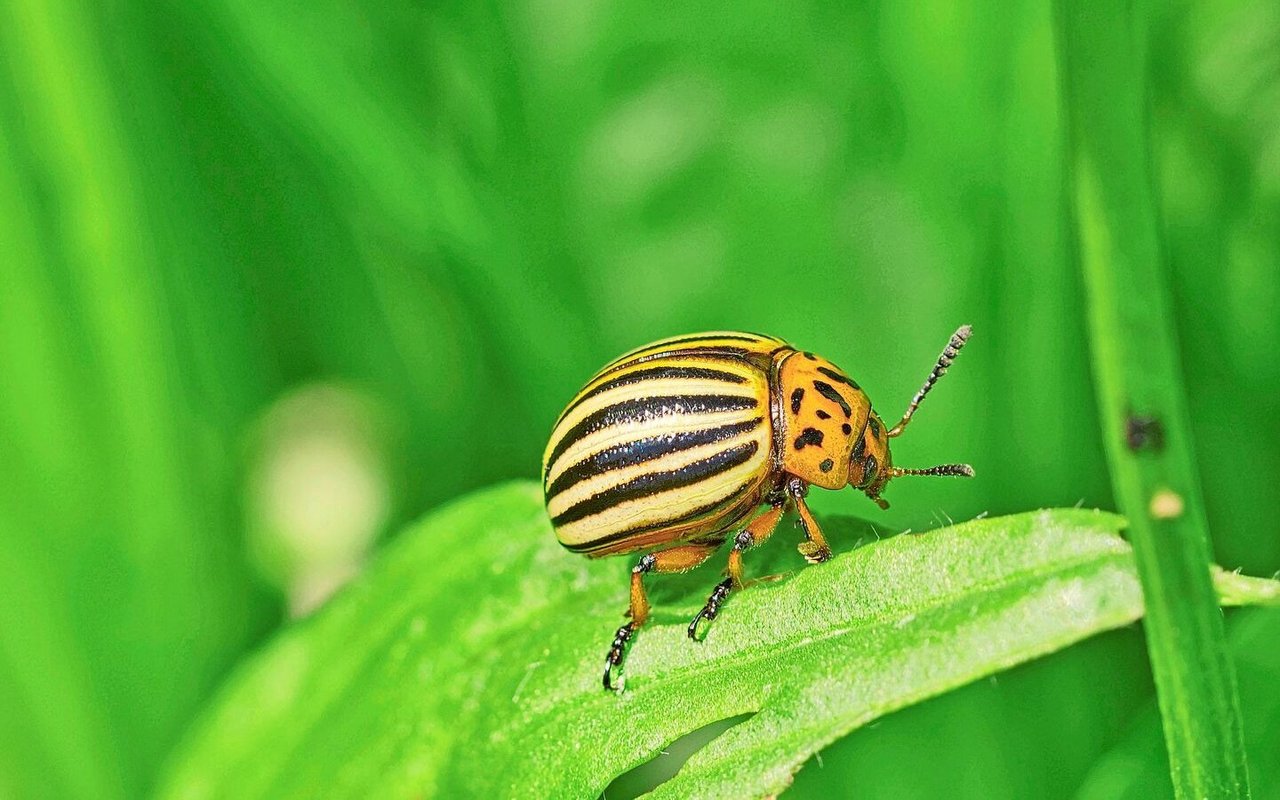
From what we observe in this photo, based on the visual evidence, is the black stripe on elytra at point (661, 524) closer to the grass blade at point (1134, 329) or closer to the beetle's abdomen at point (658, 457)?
the beetle's abdomen at point (658, 457)

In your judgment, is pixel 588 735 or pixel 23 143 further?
pixel 23 143

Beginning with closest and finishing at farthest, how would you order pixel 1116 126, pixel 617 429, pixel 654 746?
1. pixel 1116 126
2. pixel 654 746
3. pixel 617 429

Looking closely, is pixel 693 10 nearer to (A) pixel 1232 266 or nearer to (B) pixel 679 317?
(B) pixel 679 317

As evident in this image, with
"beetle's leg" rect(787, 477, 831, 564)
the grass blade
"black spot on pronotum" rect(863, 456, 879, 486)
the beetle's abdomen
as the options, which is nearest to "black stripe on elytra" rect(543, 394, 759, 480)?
the beetle's abdomen

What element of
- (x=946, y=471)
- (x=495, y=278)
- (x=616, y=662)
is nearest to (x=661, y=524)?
(x=616, y=662)

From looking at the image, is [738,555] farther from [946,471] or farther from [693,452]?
[946,471]

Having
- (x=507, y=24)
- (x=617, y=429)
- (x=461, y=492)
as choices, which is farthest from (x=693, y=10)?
(x=617, y=429)

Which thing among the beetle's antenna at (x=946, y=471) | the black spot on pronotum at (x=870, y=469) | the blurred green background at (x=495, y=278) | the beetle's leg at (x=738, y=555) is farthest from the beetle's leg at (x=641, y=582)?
the blurred green background at (x=495, y=278)
